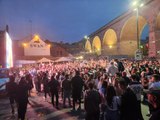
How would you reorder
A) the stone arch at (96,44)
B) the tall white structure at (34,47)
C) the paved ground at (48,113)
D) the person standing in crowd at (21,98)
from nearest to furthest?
the person standing in crowd at (21,98) → the paved ground at (48,113) → the stone arch at (96,44) → the tall white structure at (34,47)

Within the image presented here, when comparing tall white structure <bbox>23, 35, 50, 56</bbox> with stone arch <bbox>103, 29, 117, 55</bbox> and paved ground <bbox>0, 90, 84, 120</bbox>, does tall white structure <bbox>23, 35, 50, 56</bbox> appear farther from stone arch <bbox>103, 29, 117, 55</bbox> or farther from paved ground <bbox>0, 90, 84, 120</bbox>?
paved ground <bbox>0, 90, 84, 120</bbox>

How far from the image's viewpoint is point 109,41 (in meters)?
55.2

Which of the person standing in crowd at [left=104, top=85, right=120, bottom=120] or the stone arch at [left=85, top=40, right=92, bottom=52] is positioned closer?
the person standing in crowd at [left=104, top=85, right=120, bottom=120]

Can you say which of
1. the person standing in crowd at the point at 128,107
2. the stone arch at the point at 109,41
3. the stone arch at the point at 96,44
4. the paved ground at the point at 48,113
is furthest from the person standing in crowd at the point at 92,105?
the stone arch at the point at 96,44

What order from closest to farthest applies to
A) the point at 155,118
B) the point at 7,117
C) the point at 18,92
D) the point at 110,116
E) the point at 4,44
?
1. the point at 155,118
2. the point at 110,116
3. the point at 18,92
4. the point at 7,117
5. the point at 4,44

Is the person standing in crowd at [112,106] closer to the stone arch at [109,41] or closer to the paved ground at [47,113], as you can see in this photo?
the paved ground at [47,113]

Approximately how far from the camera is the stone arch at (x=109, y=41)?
166 feet

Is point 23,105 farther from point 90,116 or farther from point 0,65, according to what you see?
point 0,65

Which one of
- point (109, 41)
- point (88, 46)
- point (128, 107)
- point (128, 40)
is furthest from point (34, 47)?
point (128, 107)

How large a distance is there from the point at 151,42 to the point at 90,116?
25185 mm

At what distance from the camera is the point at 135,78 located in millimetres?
9781

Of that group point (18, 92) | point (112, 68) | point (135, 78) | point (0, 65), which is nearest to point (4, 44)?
point (0, 65)

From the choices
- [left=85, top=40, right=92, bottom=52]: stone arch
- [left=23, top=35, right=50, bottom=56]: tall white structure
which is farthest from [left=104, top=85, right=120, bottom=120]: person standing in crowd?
[left=85, top=40, right=92, bottom=52]: stone arch

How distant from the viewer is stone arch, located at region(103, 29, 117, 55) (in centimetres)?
5047
